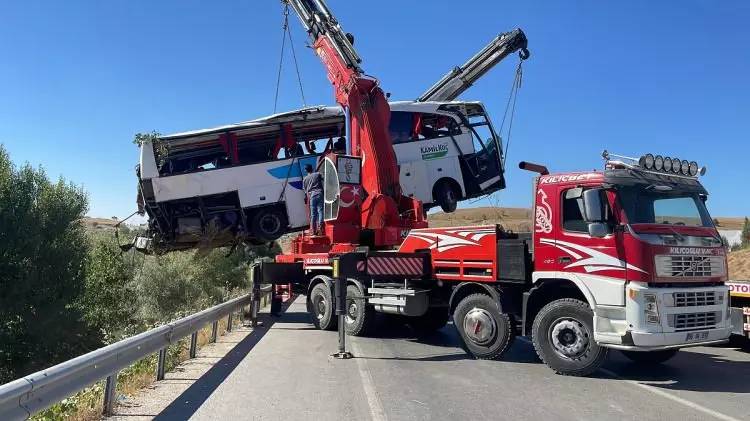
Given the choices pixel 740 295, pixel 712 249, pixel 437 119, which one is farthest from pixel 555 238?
pixel 437 119

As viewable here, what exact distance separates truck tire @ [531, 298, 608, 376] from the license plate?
0.97m

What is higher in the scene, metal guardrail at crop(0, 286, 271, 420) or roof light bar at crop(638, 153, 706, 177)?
roof light bar at crop(638, 153, 706, 177)

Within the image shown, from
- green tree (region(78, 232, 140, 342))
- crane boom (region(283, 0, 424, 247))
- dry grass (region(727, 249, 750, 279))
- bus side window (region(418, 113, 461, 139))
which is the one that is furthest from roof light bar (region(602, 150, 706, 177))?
dry grass (region(727, 249, 750, 279))

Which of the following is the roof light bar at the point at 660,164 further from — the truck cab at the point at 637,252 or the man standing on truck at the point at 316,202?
the man standing on truck at the point at 316,202

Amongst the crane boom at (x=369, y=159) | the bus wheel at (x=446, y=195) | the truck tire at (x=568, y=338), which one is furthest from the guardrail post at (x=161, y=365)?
the bus wheel at (x=446, y=195)

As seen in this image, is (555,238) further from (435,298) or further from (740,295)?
(740,295)

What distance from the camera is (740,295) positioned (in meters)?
9.54

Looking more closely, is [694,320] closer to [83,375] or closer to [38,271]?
[83,375]

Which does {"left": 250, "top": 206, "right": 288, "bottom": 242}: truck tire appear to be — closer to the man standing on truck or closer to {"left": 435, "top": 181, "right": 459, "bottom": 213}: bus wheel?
the man standing on truck

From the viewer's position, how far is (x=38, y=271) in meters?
15.6

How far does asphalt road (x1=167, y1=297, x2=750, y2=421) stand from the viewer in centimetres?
579

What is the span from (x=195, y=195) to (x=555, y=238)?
11721 millimetres

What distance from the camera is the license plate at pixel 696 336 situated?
7207 mm

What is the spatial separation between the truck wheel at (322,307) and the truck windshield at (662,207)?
21.2 ft
